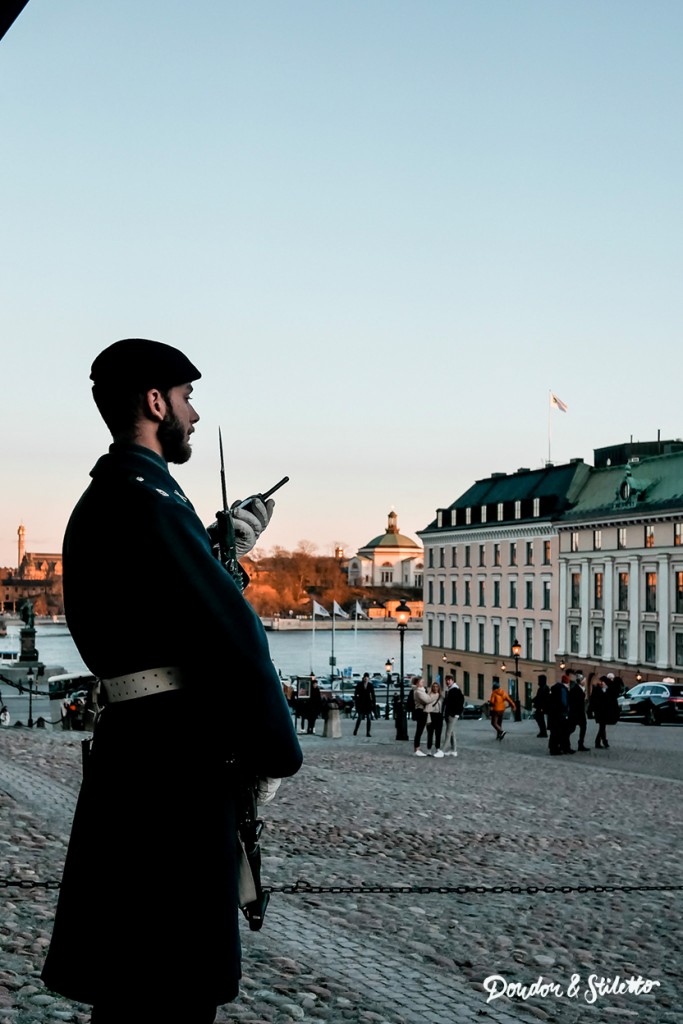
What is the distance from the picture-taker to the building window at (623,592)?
6419cm

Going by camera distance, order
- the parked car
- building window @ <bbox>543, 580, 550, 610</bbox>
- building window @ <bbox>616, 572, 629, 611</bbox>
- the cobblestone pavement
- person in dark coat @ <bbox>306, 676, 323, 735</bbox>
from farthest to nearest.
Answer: building window @ <bbox>543, 580, 550, 610</bbox> → building window @ <bbox>616, 572, 629, 611</bbox> → the parked car → person in dark coat @ <bbox>306, 676, 323, 735</bbox> → the cobblestone pavement

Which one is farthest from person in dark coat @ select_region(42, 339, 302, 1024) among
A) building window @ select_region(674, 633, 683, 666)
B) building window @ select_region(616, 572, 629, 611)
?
building window @ select_region(616, 572, 629, 611)

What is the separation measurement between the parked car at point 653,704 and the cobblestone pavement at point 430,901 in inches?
697

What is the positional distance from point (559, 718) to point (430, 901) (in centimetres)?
1573

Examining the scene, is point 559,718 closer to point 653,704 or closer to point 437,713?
point 437,713

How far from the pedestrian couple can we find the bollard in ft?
17.9

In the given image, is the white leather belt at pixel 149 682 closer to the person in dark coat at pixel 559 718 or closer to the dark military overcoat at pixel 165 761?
the dark military overcoat at pixel 165 761

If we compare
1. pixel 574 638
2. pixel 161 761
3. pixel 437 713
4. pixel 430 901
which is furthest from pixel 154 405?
pixel 574 638

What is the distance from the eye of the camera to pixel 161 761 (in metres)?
2.68

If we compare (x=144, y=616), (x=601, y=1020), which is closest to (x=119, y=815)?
(x=144, y=616)

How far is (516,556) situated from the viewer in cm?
7588

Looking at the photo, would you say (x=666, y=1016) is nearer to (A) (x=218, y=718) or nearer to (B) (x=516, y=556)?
(A) (x=218, y=718)

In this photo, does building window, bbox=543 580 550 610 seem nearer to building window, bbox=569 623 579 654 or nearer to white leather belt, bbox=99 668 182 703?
building window, bbox=569 623 579 654

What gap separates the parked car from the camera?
36531mm
